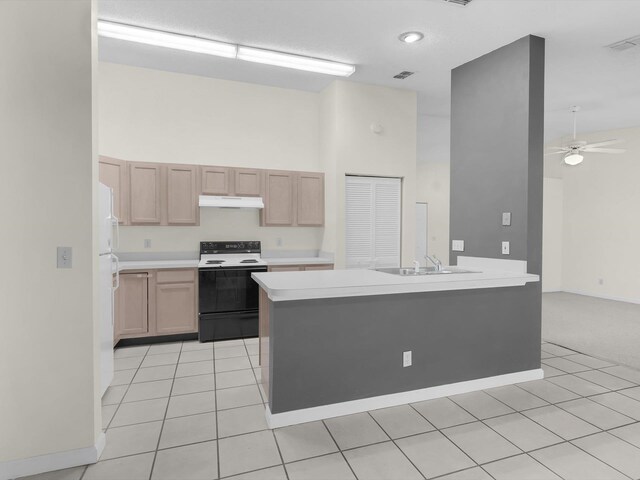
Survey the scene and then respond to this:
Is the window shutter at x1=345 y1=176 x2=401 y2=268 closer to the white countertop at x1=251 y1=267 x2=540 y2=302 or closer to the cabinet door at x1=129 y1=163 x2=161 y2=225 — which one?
the white countertop at x1=251 y1=267 x2=540 y2=302

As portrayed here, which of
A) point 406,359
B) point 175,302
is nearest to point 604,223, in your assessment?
point 406,359

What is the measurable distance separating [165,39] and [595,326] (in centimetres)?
626

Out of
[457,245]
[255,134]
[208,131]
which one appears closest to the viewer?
[457,245]

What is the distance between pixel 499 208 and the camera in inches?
139

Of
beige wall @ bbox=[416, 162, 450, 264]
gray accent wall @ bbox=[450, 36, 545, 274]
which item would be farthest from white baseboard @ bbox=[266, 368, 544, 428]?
beige wall @ bbox=[416, 162, 450, 264]

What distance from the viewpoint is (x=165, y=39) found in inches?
141

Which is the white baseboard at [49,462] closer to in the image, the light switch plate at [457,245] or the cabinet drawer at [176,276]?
the cabinet drawer at [176,276]

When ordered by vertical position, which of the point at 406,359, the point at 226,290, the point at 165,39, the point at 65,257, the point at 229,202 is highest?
the point at 165,39

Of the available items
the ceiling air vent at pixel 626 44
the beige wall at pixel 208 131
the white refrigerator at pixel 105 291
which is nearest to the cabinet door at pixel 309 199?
the beige wall at pixel 208 131

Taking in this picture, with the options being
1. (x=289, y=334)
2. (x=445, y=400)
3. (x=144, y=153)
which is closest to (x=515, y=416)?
(x=445, y=400)

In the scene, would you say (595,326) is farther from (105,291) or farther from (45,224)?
(45,224)

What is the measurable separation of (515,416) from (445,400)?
1.57ft

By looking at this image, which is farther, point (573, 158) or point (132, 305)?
point (573, 158)

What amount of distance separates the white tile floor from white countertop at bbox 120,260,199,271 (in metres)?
1.22
